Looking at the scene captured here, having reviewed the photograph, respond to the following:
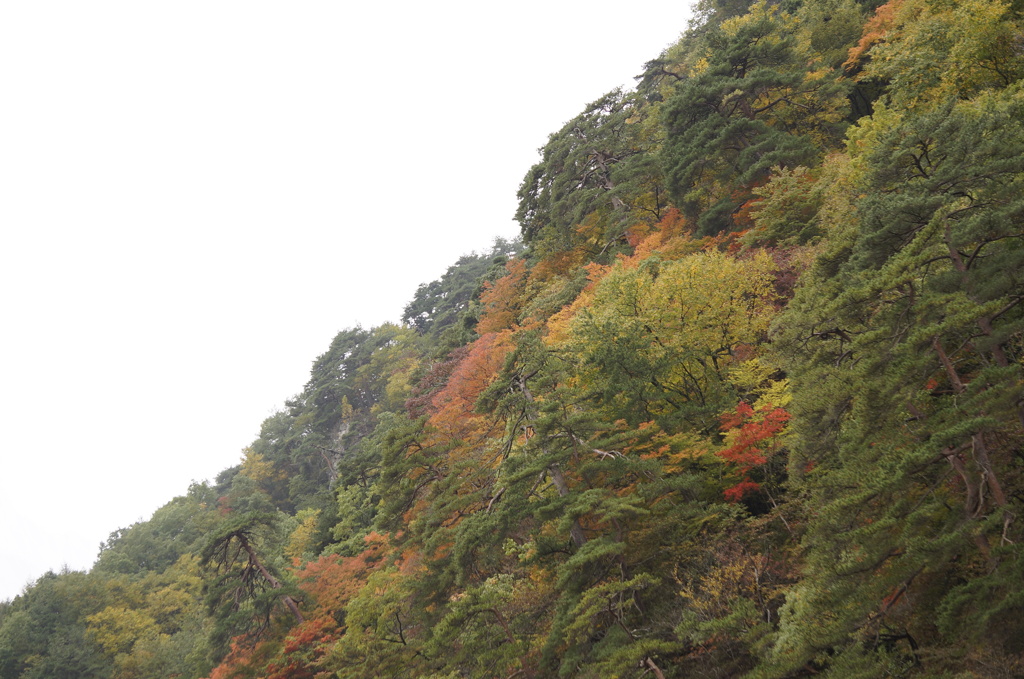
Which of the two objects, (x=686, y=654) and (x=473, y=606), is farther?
(x=473, y=606)

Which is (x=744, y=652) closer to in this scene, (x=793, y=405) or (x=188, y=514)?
(x=793, y=405)

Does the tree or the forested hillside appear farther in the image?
the tree

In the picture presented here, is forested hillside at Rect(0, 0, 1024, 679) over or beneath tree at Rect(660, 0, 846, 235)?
beneath

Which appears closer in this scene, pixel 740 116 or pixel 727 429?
pixel 727 429

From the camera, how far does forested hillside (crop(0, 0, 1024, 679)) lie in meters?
7.09

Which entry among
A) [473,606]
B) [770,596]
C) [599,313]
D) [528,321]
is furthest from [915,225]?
[528,321]

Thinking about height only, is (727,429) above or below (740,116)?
below

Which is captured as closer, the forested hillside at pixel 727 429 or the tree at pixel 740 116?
the forested hillside at pixel 727 429

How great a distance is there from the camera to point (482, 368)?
84.7ft

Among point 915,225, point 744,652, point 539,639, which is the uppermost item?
point 915,225

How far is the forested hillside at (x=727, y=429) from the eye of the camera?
279 inches

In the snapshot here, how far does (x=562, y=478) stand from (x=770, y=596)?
5.02 meters

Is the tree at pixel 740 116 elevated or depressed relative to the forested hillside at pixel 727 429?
elevated

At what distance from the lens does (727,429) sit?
1440cm
